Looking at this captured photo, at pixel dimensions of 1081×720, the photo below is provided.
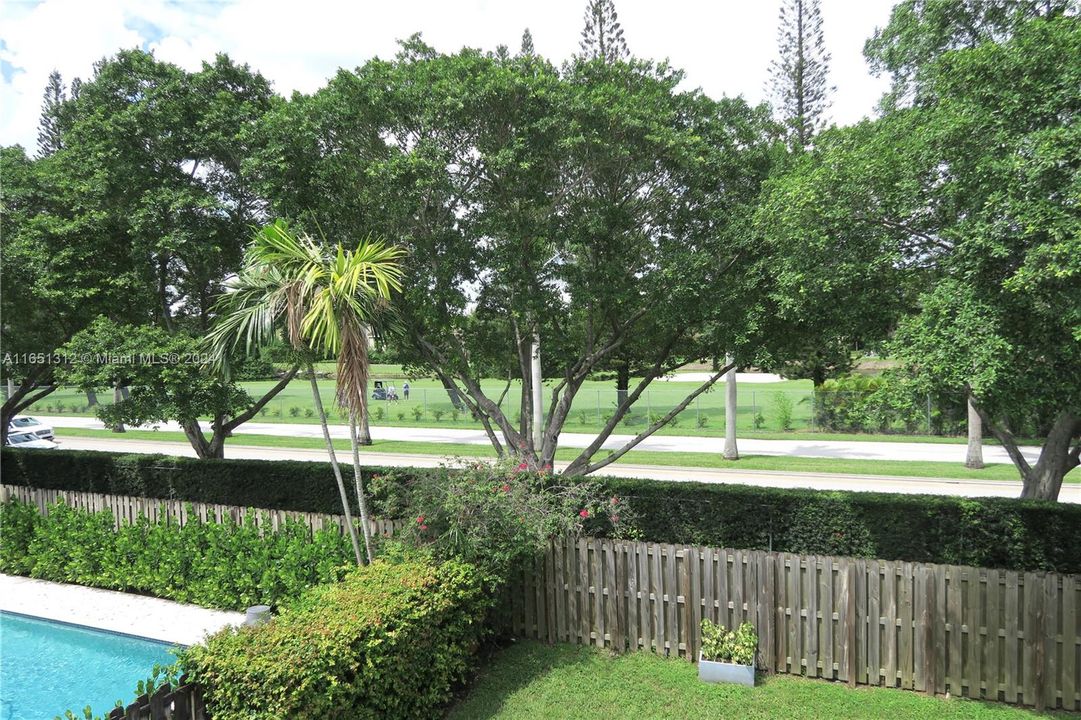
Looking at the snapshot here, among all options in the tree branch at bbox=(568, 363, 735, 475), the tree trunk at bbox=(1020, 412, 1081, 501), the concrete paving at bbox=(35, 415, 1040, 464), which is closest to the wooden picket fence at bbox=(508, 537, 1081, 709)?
the tree branch at bbox=(568, 363, 735, 475)

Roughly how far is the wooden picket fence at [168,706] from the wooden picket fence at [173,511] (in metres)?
4.03

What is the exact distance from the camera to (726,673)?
7.10 meters

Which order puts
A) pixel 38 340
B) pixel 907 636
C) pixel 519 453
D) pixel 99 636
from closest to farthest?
1. pixel 907 636
2. pixel 99 636
3. pixel 519 453
4. pixel 38 340

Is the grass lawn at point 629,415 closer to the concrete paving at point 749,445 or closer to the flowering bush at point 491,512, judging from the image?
the concrete paving at point 749,445

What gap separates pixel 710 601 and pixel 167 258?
464 inches

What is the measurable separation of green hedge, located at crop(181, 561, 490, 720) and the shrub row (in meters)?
2.52

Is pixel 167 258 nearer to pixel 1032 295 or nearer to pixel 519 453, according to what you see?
pixel 519 453

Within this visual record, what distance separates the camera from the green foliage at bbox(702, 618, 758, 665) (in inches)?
279

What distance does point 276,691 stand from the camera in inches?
197

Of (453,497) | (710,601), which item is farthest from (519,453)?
(710,601)

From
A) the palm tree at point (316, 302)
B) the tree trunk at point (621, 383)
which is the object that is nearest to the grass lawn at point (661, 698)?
the palm tree at point (316, 302)

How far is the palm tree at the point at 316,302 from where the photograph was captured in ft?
26.4

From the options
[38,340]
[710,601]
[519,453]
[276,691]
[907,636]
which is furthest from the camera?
[38,340]

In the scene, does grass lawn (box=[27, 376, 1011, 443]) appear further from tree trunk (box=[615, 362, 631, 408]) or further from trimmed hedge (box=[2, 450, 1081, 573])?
trimmed hedge (box=[2, 450, 1081, 573])
